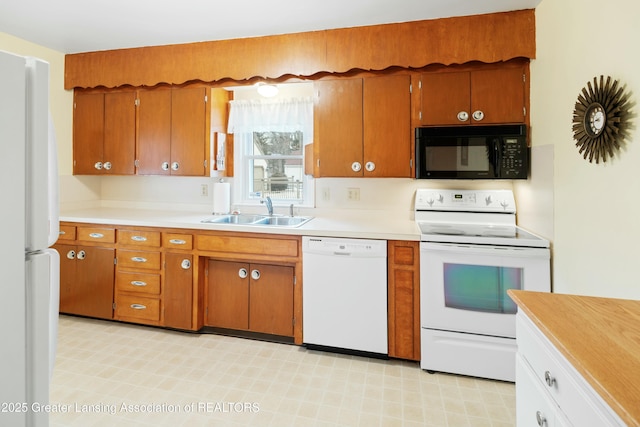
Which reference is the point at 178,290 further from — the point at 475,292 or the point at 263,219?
the point at 475,292

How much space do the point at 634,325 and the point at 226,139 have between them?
3066 millimetres

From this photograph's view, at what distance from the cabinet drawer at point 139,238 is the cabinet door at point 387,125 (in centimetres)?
177

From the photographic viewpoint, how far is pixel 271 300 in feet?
8.41

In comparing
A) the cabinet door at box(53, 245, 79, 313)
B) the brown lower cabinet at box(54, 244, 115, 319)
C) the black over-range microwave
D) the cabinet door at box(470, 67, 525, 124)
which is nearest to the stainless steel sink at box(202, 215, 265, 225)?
the brown lower cabinet at box(54, 244, 115, 319)

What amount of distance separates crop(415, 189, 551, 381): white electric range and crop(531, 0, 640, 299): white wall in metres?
0.16

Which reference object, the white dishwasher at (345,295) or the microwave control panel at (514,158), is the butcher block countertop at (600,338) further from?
the microwave control panel at (514,158)

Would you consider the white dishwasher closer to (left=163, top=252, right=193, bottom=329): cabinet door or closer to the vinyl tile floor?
the vinyl tile floor

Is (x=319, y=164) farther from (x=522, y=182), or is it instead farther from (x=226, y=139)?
(x=522, y=182)

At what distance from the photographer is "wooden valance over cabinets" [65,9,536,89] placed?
2318 millimetres

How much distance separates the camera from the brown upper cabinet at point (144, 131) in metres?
2.96

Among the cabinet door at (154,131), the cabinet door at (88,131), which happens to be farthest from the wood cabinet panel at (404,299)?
the cabinet door at (88,131)

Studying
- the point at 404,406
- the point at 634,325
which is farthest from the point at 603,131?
the point at 404,406

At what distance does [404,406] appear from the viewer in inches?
73.4

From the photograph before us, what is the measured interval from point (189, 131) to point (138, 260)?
116 centimetres
